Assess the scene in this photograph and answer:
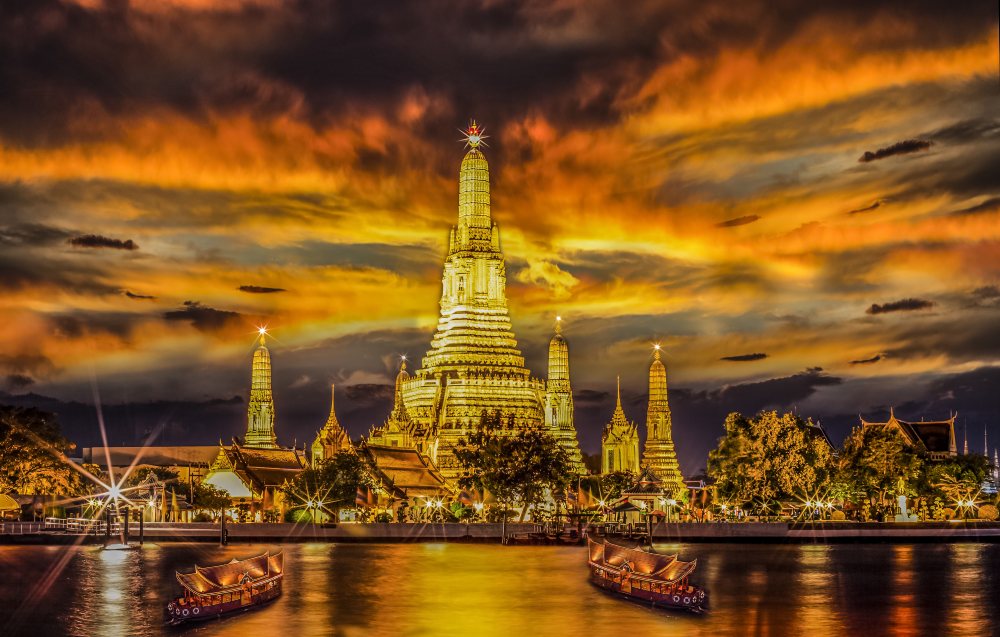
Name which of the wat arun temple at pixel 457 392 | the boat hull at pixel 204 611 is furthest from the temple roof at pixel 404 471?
the boat hull at pixel 204 611

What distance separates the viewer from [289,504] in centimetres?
10512

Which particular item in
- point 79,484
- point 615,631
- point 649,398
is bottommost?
point 615,631

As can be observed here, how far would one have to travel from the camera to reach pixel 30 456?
95.5m

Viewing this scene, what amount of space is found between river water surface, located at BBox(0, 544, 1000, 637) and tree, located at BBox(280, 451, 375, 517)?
51.3 feet

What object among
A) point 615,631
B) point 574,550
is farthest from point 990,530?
point 615,631

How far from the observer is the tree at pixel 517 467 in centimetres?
9681

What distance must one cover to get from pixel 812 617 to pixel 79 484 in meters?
65.7

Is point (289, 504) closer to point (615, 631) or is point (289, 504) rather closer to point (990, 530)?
point (990, 530)

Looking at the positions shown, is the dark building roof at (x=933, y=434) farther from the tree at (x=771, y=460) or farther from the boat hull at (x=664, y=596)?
the boat hull at (x=664, y=596)

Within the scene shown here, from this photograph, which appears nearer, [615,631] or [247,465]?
[615,631]

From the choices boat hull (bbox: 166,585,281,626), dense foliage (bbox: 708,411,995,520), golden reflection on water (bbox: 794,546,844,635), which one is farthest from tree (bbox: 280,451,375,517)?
boat hull (bbox: 166,585,281,626)

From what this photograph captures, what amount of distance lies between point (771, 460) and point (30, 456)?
48.1 meters

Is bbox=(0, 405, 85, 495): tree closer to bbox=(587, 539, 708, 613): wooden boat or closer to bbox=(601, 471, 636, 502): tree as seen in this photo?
bbox=(601, 471, 636, 502): tree

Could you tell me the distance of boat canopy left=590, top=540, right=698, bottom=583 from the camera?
50.3m
